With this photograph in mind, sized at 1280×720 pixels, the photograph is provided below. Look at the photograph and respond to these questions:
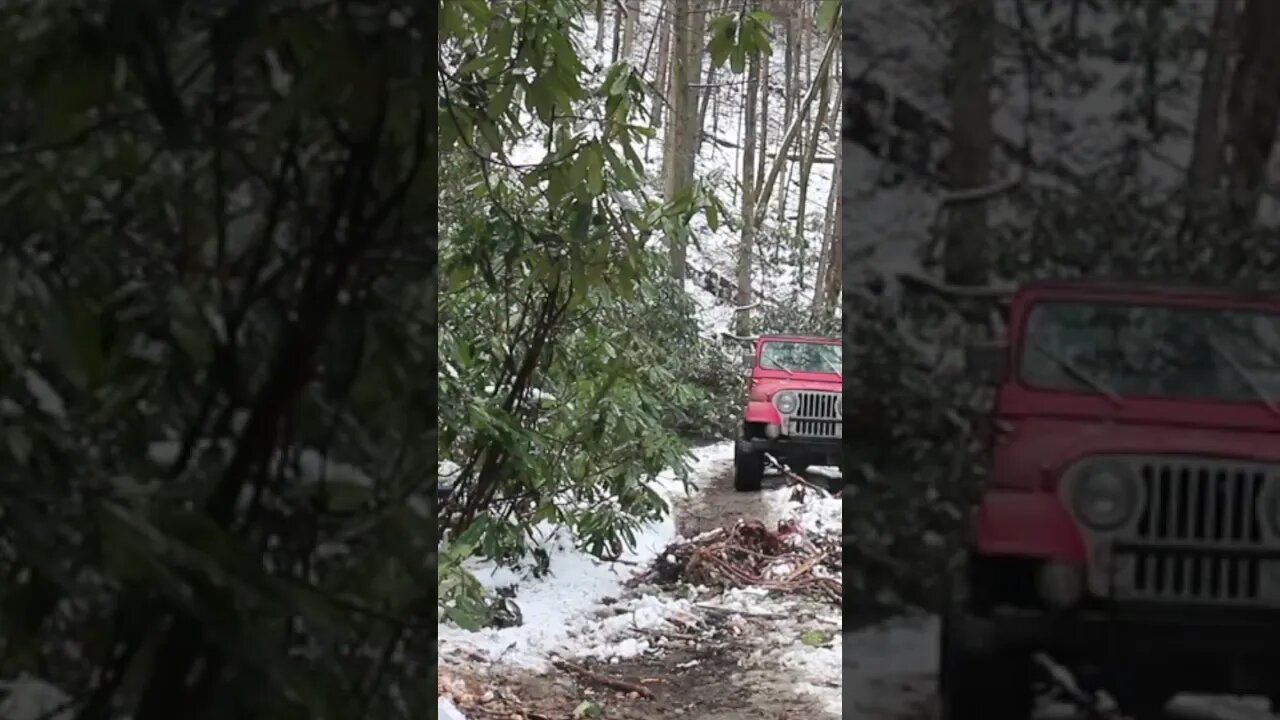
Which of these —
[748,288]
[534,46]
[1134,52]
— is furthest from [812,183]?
[1134,52]

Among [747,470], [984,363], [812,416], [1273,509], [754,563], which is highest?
[984,363]

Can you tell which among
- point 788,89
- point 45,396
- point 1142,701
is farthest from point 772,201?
point 45,396

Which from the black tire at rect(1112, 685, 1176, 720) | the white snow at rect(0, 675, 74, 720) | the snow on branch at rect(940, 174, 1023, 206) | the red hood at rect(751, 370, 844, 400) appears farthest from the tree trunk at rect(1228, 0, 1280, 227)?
the red hood at rect(751, 370, 844, 400)

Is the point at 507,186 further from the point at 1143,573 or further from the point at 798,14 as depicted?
the point at 798,14

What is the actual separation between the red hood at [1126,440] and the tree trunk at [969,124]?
197mm

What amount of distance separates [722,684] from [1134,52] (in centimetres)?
168

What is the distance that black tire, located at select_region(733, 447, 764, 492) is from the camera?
3.35 metres

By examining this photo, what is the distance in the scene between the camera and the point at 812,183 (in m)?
4.65

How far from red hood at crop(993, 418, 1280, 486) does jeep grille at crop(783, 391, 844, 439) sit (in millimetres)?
2353

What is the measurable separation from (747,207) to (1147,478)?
10.3 ft

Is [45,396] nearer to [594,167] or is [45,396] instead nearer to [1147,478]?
[594,167]

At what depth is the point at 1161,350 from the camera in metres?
1.12

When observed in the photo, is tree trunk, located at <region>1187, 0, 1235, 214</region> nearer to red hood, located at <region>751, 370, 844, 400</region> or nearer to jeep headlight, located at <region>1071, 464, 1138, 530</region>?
jeep headlight, located at <region>1071, 464, 1138, 530</region>

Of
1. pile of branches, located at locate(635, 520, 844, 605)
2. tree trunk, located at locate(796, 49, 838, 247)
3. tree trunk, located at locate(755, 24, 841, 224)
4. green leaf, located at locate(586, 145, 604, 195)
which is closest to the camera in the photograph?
green leaf, located at locate(586, 145, 604, 195)
